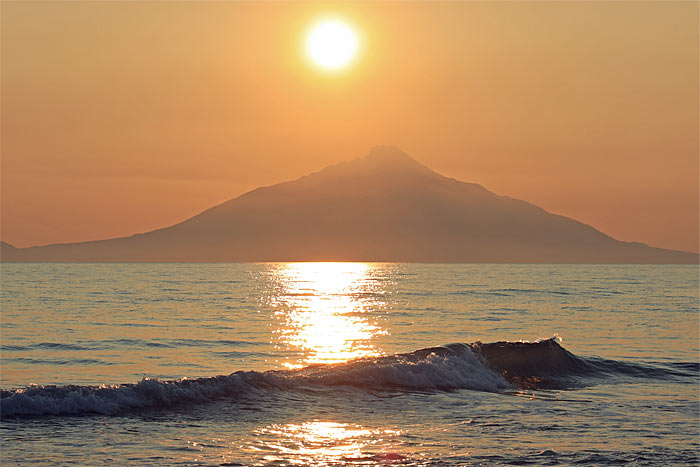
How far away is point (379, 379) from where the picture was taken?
88.5 feet

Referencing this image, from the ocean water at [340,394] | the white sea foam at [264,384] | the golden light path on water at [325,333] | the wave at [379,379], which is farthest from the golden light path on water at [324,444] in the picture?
the golden light path on water at [325,333]

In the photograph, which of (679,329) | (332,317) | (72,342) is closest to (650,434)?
(72,342)

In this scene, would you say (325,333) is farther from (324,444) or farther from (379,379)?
(324,444)

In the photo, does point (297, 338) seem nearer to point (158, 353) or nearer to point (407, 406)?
point (158, 353)

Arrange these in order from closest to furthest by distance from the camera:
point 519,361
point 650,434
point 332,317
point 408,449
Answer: point 408,449
point 650,434
point 519,361
point 332,317

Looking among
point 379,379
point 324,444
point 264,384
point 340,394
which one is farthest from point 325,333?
point 324,444

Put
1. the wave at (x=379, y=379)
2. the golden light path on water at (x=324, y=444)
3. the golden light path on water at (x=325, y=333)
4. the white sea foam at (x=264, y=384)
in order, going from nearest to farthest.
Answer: the golden light path on water at (x=324, y=444) → the white sea foam at (x=264, y=384) → the wave at (x=379, y=379) → the golden light path on water at (x=325, y=333)

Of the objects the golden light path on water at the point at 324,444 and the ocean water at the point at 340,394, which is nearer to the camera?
the golden light path on water at the point at 324,444

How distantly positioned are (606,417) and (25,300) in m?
65.1

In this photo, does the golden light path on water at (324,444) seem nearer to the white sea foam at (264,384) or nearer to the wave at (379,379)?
the white sea foam at (264,384)

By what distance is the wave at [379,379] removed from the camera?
67.6 ft

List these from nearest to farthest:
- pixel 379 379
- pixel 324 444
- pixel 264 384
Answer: pixel 324 444, pixel 264 384, pixel 379 379

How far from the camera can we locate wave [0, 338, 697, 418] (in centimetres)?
2059

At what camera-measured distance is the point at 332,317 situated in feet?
196
